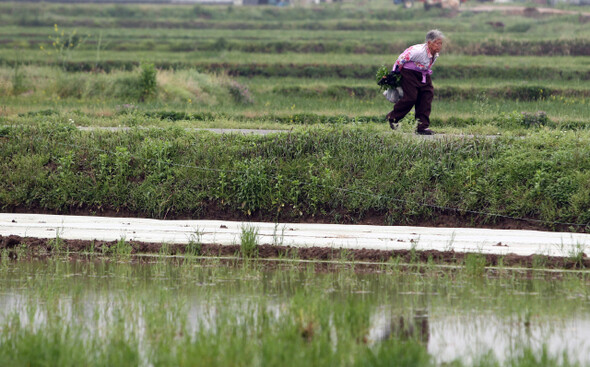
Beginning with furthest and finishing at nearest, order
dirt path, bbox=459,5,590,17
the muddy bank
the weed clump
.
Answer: dirt path, bbox=459,5,590,17, the weed clump, the muddy bank

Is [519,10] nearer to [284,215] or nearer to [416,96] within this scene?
[416,96]

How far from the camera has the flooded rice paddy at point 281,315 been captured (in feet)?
19.0

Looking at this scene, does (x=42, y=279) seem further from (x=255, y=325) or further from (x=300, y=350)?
(x=300, y=350)

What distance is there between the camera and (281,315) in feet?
21.8

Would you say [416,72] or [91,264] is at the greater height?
[416,72]

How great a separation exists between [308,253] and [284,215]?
2141 mm

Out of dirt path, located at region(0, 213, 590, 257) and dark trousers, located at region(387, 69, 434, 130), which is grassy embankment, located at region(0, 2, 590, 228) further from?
dirt path, located at region(0, 213, 590, 257)

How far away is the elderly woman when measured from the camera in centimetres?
1258

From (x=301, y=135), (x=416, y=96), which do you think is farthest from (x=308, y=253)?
(x=416, y=96)

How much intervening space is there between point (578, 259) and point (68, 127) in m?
8.31


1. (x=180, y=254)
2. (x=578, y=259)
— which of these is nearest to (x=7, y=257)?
(x=180, y=254)

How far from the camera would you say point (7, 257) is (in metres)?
9.23

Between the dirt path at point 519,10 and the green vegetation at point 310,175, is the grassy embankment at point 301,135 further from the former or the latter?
the dirt path at point 519,10

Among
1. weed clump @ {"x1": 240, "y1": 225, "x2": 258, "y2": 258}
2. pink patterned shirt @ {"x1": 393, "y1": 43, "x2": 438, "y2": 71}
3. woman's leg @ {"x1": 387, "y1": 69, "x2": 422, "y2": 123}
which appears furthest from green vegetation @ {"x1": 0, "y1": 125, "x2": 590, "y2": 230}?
weed clump @ {"x1": 240, "y1": 225, "x2": 258, "y2": 258}
